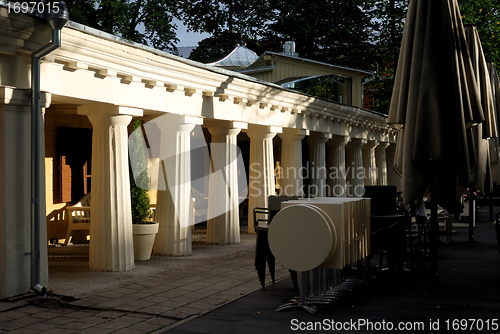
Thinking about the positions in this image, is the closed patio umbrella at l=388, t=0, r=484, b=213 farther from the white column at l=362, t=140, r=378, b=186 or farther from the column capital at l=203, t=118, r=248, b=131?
the white column at l=362, t=140, r=378, b=186

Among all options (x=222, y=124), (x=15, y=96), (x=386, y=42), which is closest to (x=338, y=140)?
(x=222, y=124)

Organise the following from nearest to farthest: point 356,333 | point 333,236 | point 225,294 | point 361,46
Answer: point 356,333, point 333,236, point 225,294, point 361,46

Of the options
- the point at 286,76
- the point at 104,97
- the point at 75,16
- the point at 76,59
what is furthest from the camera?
the point at 75,16

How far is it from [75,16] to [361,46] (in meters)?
15.3

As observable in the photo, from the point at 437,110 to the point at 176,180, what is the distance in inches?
216

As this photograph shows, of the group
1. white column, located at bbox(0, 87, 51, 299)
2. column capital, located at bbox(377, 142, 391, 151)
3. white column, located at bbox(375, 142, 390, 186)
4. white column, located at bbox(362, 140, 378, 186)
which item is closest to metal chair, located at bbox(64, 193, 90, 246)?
white column, located at bbox(0, 87, 51, 299)

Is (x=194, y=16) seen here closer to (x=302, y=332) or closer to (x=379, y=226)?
(x=379, y=226)

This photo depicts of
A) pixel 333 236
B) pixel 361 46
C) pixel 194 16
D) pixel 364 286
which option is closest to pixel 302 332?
pixel 333 236

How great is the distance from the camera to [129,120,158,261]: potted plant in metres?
10.0

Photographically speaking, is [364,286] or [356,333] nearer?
[356,333]

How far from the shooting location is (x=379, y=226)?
7.64 metres

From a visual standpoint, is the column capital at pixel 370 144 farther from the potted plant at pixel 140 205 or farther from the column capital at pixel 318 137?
the potted plant at pixel 140 205

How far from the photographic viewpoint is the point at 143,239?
1002 cm

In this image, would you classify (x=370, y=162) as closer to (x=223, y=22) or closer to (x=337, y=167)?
(x=337, y=167)
